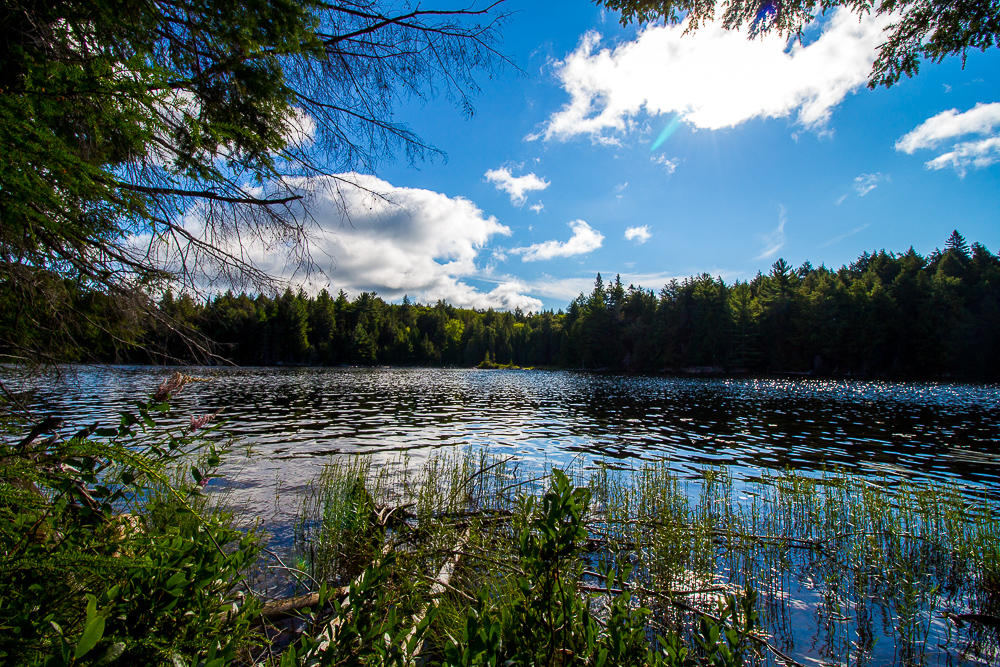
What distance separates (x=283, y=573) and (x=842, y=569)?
7324 mm

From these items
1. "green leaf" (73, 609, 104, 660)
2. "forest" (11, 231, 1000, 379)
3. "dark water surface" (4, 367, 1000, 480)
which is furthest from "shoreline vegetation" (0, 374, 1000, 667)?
"forest" (11, 231, 1000, 379)

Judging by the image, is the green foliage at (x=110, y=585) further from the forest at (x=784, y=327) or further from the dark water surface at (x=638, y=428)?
the forest at (x=784, y=327)

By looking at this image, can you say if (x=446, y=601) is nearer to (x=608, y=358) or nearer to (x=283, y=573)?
(x=283, y=573)

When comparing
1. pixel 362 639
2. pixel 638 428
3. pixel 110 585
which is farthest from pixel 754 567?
pixel 638 428

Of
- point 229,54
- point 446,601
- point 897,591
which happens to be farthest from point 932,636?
point 229,54

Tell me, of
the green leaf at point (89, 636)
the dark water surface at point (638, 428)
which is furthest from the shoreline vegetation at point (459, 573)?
the dark water surface at point (638, 428)

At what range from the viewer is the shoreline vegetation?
4.83 ft

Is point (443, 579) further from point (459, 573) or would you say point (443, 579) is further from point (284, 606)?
point (284, 606)

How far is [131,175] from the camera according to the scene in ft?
10.2

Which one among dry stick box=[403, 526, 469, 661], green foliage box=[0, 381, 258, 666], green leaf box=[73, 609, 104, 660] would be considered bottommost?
dry stick box=[403, 526, 469, 661]

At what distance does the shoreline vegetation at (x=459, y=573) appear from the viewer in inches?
58.0

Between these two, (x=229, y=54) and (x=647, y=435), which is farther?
(x=647, y=435)

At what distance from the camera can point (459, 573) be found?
14.7ft

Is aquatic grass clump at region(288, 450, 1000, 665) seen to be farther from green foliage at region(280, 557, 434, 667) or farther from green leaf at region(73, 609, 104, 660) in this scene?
green leaf at region(73, 609, 104, 660)
